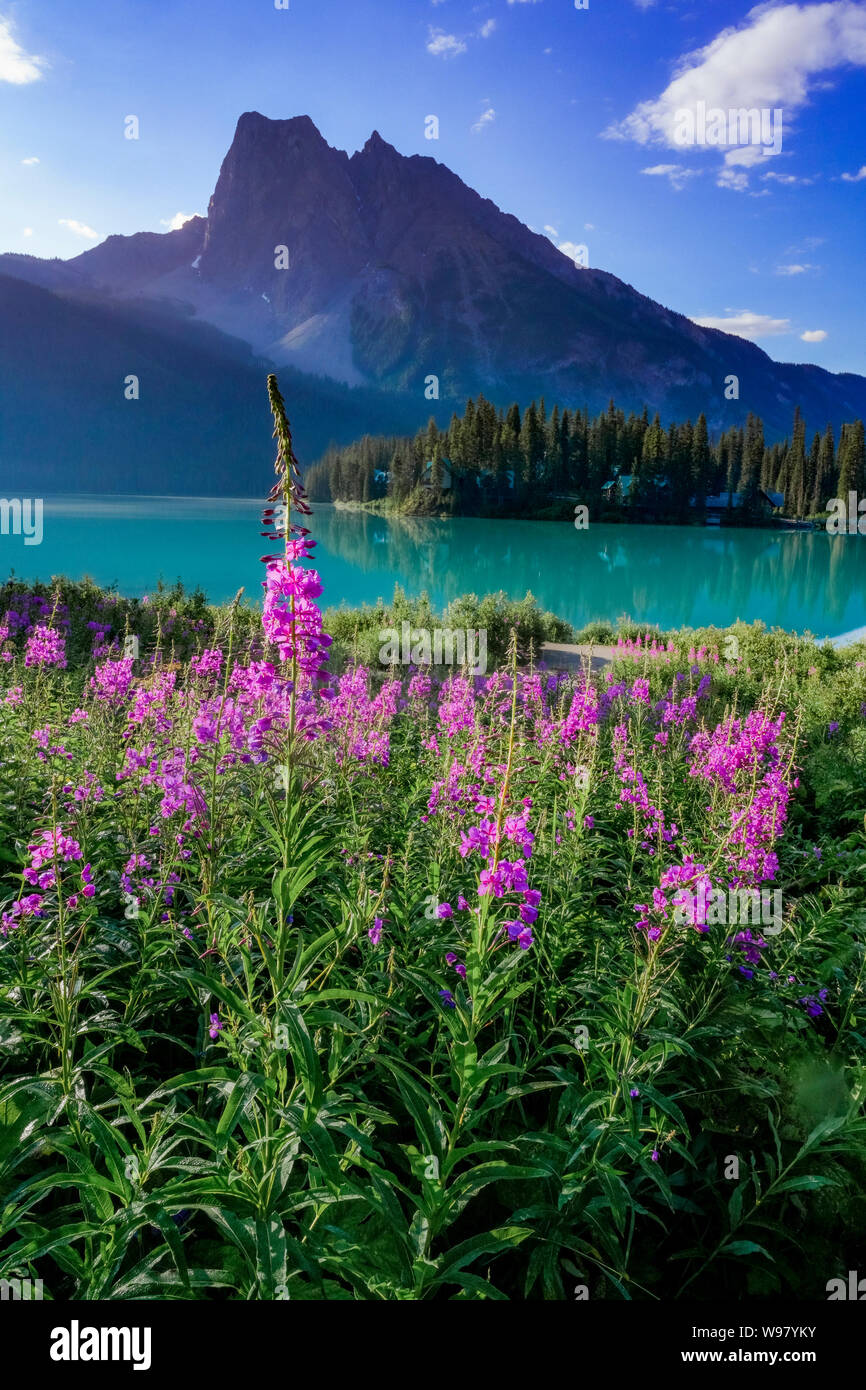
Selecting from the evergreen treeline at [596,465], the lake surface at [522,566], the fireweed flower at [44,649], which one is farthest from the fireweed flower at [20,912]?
the evergreen treeline at [596,465]

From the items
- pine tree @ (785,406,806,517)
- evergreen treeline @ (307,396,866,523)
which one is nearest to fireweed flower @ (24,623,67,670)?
evergreen treeline @ (307,396,866,523)

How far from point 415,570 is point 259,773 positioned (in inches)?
1505

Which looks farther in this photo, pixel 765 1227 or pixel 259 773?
pixel 259 773

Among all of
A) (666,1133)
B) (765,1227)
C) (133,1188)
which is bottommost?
(765,1227)

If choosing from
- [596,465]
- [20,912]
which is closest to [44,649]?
[20,912]

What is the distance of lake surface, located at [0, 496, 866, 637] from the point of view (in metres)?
32.8

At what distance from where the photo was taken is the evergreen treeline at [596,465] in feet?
313

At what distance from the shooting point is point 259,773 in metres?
3.69

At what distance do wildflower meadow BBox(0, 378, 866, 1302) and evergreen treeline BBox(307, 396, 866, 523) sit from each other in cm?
9534

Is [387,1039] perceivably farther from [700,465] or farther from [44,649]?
[700,465]

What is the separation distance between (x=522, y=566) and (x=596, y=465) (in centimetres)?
6111

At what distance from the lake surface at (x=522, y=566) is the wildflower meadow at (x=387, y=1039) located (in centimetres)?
1840

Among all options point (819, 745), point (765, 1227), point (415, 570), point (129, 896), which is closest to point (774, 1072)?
point (765, 1227)
